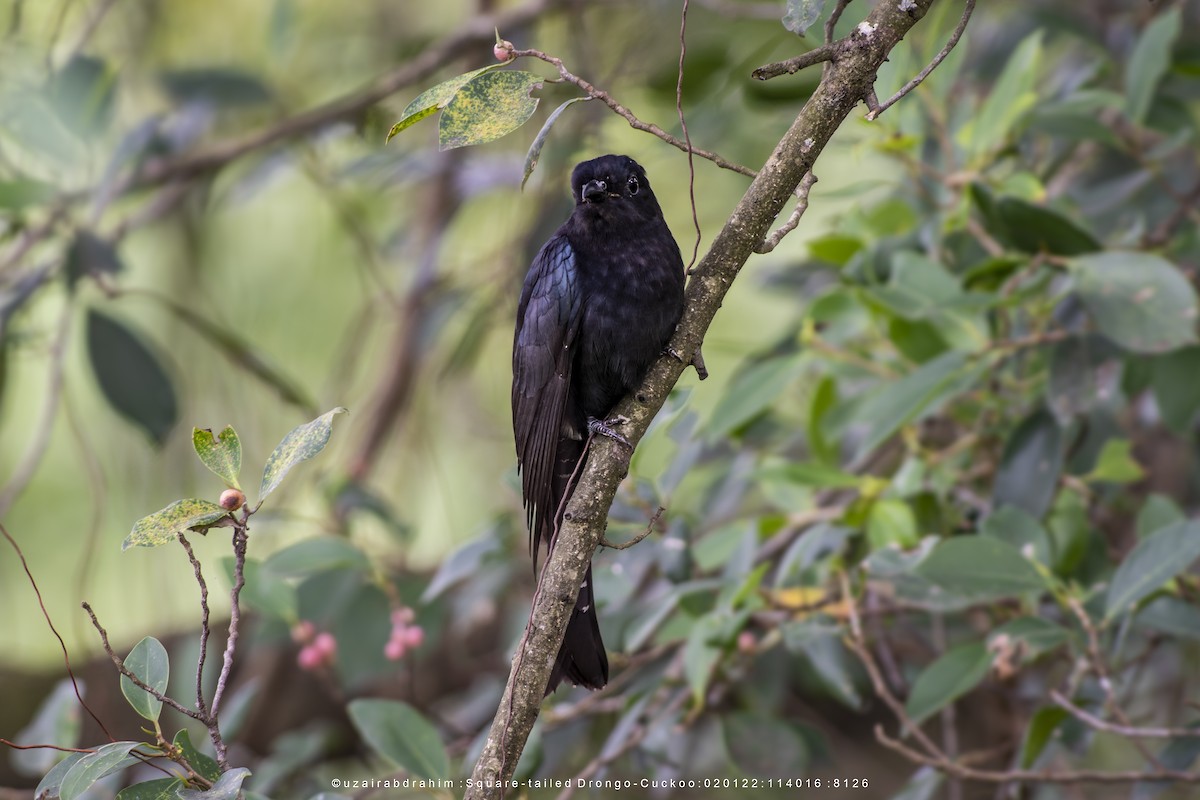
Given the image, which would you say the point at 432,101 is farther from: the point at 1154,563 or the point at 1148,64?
the point at 1148,64

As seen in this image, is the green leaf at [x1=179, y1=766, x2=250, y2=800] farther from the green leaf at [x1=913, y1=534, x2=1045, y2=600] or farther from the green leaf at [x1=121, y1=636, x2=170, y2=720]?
the green leaf at [x1=913, y1=534, x2=1045, y2=600]

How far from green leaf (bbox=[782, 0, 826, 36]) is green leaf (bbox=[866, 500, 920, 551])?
1.31 m

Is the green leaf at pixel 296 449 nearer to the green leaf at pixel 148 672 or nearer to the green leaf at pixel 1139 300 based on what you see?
the green leaf at pixel 148 672

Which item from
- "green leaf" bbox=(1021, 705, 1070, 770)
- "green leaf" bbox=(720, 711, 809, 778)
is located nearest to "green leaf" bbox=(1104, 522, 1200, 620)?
"green leaf" bbox=(1021, 705, 1070, 770)

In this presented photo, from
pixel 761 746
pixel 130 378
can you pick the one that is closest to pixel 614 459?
pixel 761 746

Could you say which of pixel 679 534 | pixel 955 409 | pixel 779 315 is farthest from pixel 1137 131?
pixel 779 315

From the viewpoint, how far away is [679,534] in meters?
2.67

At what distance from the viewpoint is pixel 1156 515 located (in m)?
2.54

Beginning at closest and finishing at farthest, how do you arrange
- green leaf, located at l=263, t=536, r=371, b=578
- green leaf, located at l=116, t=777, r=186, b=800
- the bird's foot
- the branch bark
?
green leaf, located at l=116, t=777, r=186, b=800 < the branch bark < the bird's foot < green leaf, located at l=263, t=536, r=371, b=578

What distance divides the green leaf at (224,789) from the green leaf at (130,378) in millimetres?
1820

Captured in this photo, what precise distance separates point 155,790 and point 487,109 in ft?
3.76

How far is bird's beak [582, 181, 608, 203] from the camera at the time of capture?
2.55m

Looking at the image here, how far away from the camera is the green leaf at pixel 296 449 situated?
1.62 metres

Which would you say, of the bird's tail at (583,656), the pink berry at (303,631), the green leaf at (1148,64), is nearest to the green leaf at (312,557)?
the pink berry at (303,631)
